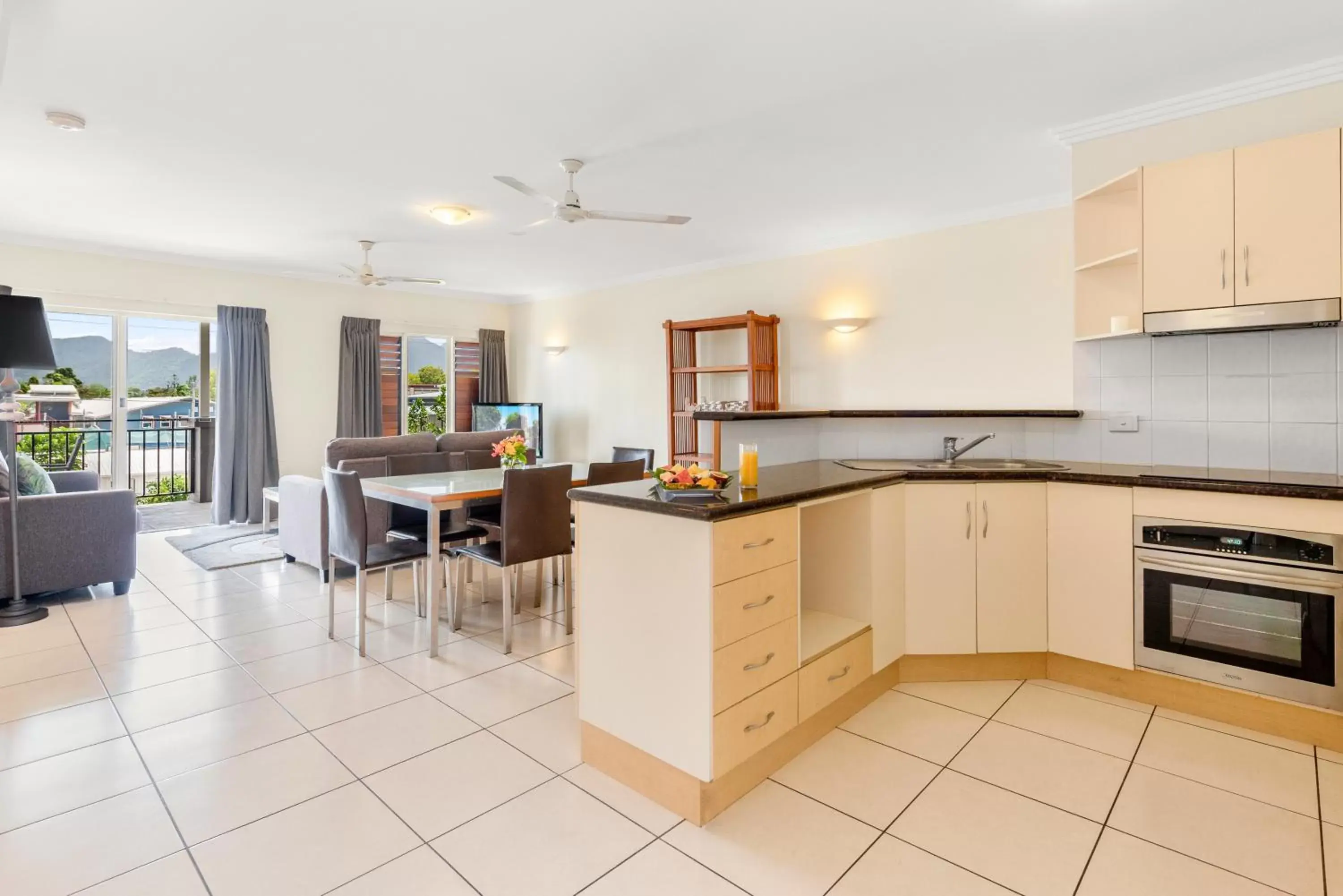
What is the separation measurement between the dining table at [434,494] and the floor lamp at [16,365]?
1741mm

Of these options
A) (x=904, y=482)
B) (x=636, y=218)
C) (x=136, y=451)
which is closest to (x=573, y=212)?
(x=636, y=218)

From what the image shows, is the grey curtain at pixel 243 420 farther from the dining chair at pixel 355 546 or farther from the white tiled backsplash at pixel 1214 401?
the white tiled backsplash at pixel 1214 401

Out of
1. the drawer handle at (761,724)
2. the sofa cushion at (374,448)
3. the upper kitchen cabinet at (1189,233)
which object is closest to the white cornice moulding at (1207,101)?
the upper kitchen cabinet at (1189,233)

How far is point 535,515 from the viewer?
334 centimetres

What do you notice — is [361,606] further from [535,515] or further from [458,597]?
[535,515]

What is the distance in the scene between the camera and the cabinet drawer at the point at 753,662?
189 centimetres

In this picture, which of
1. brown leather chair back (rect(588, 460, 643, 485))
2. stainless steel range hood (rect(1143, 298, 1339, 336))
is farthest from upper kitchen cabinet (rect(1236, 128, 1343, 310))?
brown leather chair back (rect(588, 460, 643, 485))

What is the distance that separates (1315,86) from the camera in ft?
8.28

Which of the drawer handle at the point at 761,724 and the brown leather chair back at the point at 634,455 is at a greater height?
the brown leather chair back at the point at 634,455

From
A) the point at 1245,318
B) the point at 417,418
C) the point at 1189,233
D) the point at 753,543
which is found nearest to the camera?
the point at 753,543

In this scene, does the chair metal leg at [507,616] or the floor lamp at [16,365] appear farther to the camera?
the floor lamp at [16,365]

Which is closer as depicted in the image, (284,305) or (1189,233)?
(1189,233)

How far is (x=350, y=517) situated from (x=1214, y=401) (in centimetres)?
396

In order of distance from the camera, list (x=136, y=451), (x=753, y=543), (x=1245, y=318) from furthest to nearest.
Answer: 1. (x=136, y=451)
2. (x=1245, y=318)
3. (x=753, y=543)
